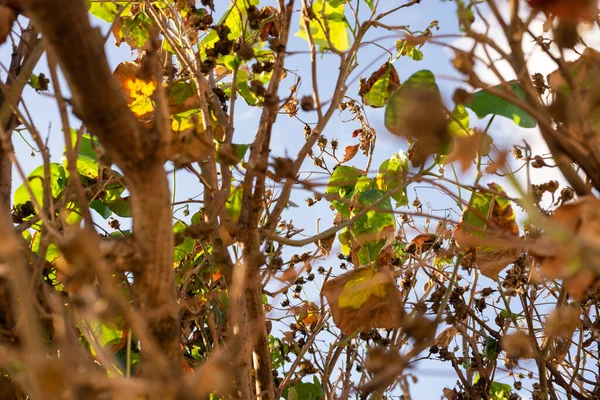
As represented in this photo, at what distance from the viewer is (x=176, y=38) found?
1.48 meters

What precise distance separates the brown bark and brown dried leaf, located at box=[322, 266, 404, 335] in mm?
657

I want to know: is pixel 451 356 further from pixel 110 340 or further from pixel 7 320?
pixel 7 320

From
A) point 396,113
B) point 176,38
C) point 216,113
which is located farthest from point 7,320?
point 176,38

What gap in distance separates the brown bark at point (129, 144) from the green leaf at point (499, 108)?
50cm

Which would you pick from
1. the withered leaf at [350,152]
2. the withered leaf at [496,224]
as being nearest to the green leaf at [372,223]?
the withered leaf at [496,224]

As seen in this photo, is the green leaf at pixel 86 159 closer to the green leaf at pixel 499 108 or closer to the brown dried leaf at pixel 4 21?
the brown dried leaf at pixel 4 21

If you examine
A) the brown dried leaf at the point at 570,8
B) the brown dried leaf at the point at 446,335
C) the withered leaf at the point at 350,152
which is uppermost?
the withered leaf at the point at 350,152

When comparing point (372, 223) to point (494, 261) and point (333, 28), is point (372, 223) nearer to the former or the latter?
point (494, 261)

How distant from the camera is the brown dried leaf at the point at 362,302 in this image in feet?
4.29

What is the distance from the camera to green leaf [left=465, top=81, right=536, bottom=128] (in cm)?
92

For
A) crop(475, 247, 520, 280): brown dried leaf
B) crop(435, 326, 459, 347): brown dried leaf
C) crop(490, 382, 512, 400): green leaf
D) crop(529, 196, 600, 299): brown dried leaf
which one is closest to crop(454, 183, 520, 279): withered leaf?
crop(475, 247, 520, 280): brown dried leaf

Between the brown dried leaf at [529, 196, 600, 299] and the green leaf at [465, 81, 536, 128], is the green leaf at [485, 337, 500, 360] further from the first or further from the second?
the brown dried leaf at [529, 196, 600, 299]

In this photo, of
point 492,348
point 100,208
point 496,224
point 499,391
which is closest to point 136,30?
point 100,208

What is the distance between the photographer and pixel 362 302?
1325 millimetres
